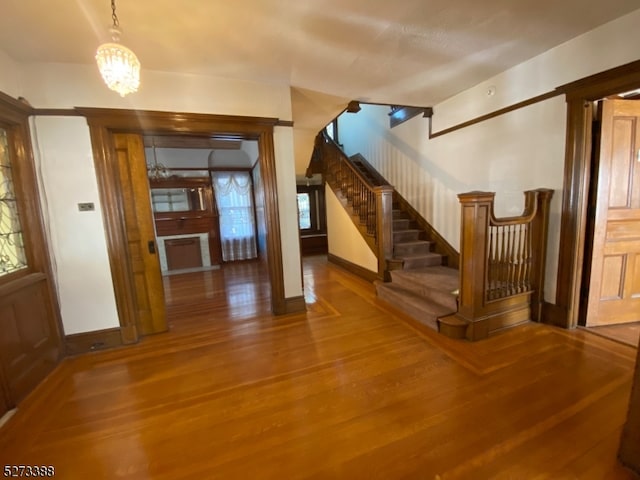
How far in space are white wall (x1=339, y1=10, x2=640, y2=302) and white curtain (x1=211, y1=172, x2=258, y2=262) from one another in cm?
369

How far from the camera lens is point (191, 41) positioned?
2135mm

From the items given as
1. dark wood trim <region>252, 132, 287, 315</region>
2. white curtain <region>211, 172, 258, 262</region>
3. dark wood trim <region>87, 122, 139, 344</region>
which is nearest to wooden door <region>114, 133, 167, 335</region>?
dark wood trim <region>87, 122, 139, 344</region>

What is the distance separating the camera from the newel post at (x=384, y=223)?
3.70 m

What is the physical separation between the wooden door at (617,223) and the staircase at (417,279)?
1255 millimetres

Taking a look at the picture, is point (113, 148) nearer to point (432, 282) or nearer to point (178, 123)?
point (178, 123)

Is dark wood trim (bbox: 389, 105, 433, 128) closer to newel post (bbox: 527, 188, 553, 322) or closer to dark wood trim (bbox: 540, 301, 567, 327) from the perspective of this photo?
newel post (bbox: 527, 188, 553, 322)

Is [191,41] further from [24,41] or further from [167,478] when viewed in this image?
[167,478]

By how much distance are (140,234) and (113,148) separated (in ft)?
2.82

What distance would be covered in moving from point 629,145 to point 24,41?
5.10 m

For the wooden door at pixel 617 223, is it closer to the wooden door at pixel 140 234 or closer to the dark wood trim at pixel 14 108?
the wooden door at pixel 140 234

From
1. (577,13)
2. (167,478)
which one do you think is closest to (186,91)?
(167,478)

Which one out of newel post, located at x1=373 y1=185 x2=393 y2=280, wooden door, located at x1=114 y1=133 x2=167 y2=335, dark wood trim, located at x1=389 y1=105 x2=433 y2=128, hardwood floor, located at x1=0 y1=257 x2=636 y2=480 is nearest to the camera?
hardwood floor, located at x1=0 y1=257 x2=636 y2=480

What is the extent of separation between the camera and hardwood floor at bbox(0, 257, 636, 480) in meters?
1.37
